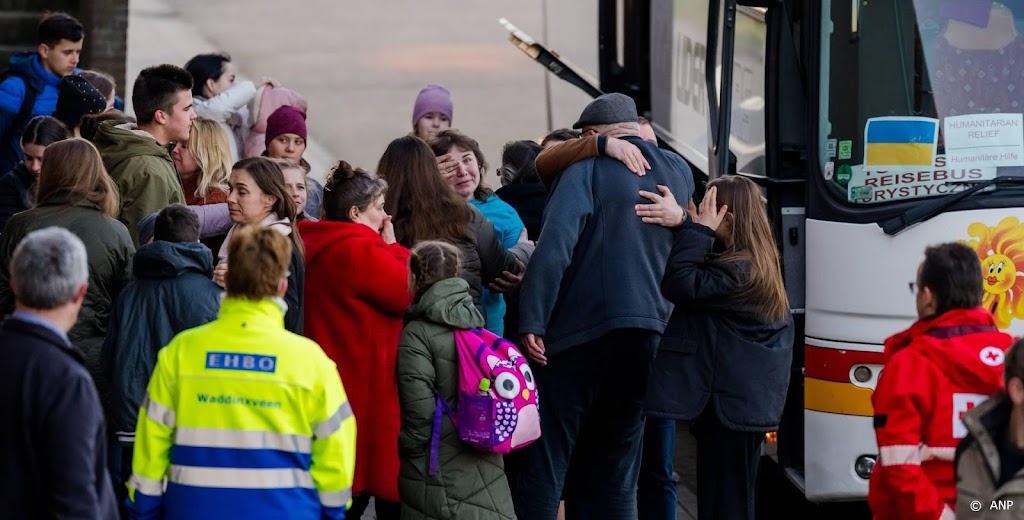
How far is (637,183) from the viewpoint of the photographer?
6016mm

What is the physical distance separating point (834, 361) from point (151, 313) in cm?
276

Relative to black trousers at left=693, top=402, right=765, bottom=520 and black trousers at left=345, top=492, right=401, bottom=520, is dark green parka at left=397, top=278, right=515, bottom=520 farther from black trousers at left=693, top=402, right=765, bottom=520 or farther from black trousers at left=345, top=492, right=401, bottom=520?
black trousers at left=693, top=402, right=765, bottom=520

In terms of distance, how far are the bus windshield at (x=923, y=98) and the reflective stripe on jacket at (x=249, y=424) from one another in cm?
309

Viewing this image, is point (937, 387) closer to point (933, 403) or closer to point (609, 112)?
point (933, 403)

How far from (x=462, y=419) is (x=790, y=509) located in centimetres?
318

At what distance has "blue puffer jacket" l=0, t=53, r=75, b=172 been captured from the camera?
26.9ft

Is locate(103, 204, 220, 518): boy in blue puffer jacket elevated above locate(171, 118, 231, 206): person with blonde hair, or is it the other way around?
locate(171, 118, 231, 206): person with blonde hair

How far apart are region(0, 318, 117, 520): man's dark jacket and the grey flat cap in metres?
2.77

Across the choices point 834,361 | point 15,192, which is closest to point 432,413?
point 834,361

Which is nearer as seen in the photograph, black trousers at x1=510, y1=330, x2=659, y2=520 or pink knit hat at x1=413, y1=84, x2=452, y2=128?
black trousers at x1=510, y1=330, x2=659, y2=520

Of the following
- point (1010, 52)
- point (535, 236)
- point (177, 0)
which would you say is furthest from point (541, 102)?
point (1010, 52)

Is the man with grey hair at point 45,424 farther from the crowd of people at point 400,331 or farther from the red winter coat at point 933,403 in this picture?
the red winter coat at point 933,403

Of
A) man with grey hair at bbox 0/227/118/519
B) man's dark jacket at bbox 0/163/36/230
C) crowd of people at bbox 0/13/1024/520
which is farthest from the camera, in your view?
man's dark jacket at bbox 0/163/36/230

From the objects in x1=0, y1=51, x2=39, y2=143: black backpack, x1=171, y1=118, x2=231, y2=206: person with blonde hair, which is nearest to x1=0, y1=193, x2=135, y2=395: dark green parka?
x1=171, y1=118, x2=231, y2=206: person with blonde hair
